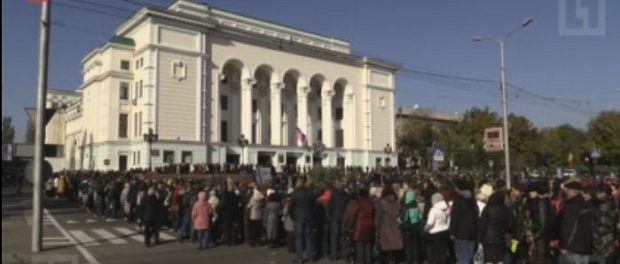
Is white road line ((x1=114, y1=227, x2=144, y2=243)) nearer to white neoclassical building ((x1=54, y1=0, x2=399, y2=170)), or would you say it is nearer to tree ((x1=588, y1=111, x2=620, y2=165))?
white neoclassical building ((x1=54, y1=0, x2=399, y2=170))

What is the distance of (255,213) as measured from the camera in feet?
51.3

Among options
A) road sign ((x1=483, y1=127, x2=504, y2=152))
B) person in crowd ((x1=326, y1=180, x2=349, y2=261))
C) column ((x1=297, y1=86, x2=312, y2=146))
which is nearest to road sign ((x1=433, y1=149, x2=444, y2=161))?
Answer: road sign ((x1=483, y1=127, x2=504, y2=152))

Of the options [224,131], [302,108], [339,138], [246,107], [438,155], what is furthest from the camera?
[339,138]

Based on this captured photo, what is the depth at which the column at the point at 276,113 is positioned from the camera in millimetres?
68188

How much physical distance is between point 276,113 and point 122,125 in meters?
16.8

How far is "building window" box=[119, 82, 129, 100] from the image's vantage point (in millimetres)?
60866

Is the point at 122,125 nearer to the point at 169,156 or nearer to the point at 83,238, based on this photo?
the point at 169,156

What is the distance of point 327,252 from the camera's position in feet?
46.4

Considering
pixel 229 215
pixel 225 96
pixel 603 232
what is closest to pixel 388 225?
pixel 603 232

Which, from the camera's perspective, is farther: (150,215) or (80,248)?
(150,215)

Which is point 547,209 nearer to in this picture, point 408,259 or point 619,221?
point 619,221

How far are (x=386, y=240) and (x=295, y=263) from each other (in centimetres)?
234

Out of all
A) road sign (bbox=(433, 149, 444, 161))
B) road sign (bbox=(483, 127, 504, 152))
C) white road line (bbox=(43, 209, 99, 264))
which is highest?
road sign (bbox=(483, 127, 504, 152))

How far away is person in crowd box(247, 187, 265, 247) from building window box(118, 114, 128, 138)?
156ft
